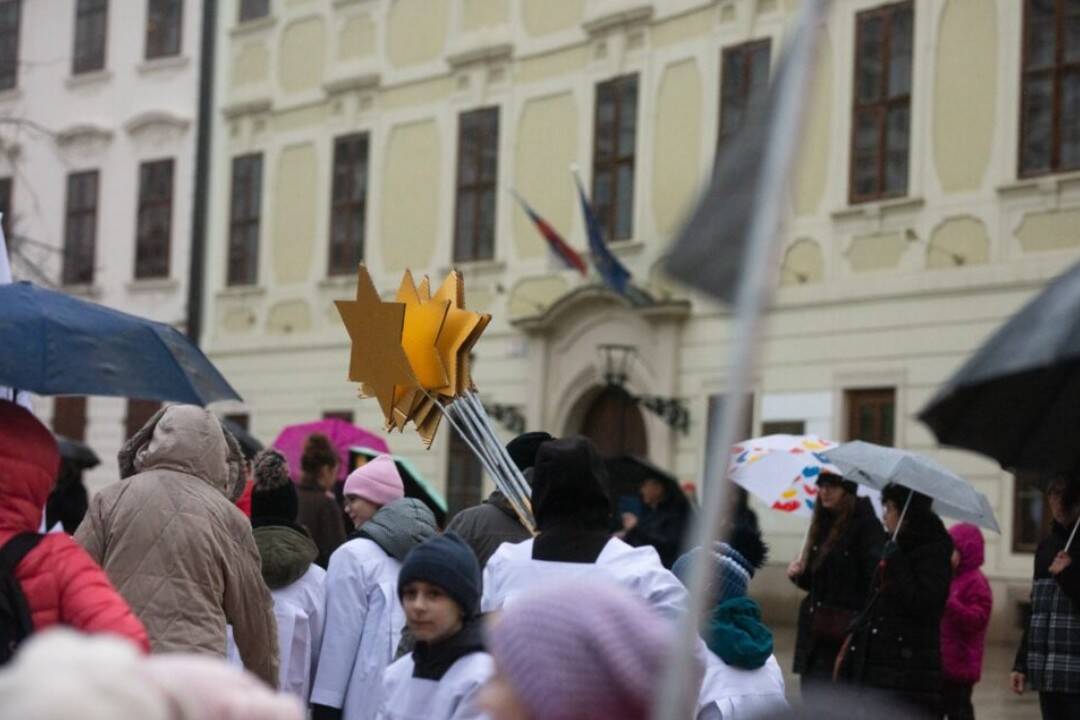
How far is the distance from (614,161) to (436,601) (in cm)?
1935

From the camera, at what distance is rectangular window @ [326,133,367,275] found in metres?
28.3

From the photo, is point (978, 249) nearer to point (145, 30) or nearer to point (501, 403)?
point (501, 403)

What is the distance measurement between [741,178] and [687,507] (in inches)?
509

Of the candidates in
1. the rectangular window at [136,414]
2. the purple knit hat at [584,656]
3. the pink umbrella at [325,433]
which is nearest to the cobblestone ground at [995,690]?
the pink umbrella at [325,433]

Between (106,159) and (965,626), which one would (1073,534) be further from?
(106,159)

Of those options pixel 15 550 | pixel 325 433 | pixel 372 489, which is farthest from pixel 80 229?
pixel 15 550

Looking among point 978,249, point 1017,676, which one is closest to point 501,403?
point 978,249

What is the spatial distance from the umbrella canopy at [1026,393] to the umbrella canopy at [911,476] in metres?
6.03

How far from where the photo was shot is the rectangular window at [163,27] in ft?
104

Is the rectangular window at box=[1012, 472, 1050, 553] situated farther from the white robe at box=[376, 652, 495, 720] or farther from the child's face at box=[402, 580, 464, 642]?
the white robe at box=[376, 652, 495, 720]

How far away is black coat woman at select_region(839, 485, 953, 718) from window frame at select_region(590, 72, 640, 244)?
14580 mm

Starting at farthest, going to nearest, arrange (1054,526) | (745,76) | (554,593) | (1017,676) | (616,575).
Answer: (745,76)
(1017,676)
(1054,526)
(616,575)
(554,593)

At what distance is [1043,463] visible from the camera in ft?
13.8

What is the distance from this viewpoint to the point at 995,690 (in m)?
15.6
